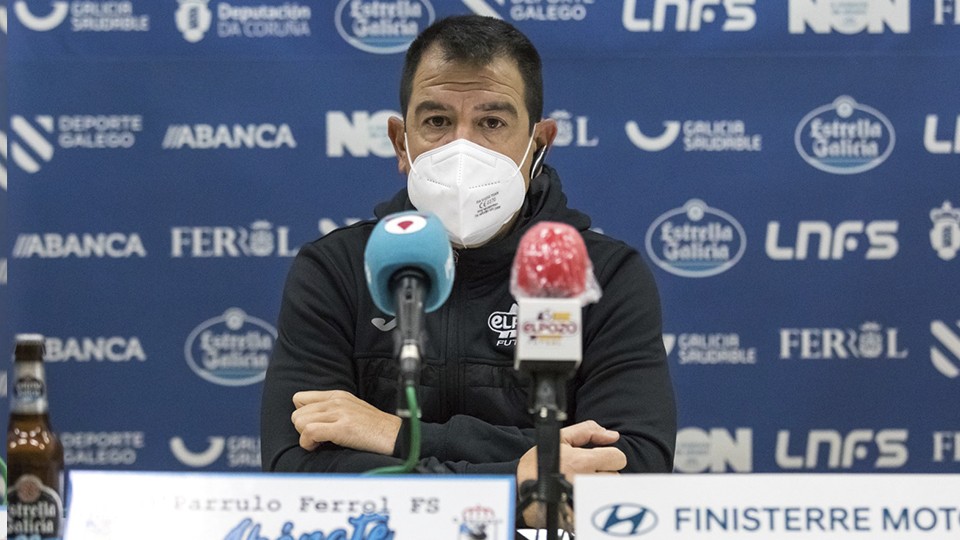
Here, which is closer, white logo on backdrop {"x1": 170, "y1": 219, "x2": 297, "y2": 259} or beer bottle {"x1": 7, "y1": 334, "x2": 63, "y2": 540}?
beer bottle {"x1": 7, "y1": 334, "x2": 63, "y2": 540}

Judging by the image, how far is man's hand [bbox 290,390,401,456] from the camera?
2016mm

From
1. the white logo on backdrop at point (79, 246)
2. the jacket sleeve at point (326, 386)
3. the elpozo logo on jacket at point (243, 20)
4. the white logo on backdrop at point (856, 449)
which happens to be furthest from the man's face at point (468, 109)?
the white logo on backdrop at point (856, 449)

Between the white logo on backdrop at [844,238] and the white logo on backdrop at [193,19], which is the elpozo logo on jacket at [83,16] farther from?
the white logo on backdrop at [844,238]

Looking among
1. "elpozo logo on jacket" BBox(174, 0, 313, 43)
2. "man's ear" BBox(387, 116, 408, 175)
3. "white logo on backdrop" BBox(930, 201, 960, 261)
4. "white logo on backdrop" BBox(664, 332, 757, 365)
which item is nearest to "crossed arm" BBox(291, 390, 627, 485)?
"man's ear" BBox(387, 116, 408, 175)

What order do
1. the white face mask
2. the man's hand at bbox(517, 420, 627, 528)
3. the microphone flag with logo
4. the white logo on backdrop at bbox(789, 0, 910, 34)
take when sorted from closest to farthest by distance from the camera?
the microphone flag with logo, the man's hand at bbox(517, 420, 627, 528), the white face mask, the white logo on backdrop at bbox(789, 0, 910, 34)

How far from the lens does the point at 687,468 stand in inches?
142

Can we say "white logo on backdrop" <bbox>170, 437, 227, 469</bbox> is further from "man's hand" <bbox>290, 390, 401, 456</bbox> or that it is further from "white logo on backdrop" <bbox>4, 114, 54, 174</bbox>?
"man's hand" <bbox>290, 390, 401, 456</bbox>

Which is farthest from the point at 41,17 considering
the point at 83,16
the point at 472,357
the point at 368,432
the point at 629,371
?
the point at 629,371

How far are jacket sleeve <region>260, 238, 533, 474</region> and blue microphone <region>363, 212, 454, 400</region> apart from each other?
62 cm

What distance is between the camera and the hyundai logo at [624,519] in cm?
128

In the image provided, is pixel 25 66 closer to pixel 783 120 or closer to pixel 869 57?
pixel 783 120

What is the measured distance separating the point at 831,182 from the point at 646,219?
0.54 m

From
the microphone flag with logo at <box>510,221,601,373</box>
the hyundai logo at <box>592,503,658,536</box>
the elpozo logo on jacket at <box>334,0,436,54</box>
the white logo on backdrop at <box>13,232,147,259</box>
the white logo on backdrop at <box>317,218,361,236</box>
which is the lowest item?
the hyundai logo at <box>592,503,658,536</box>

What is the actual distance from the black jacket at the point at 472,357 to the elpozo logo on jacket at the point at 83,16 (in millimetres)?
1585
